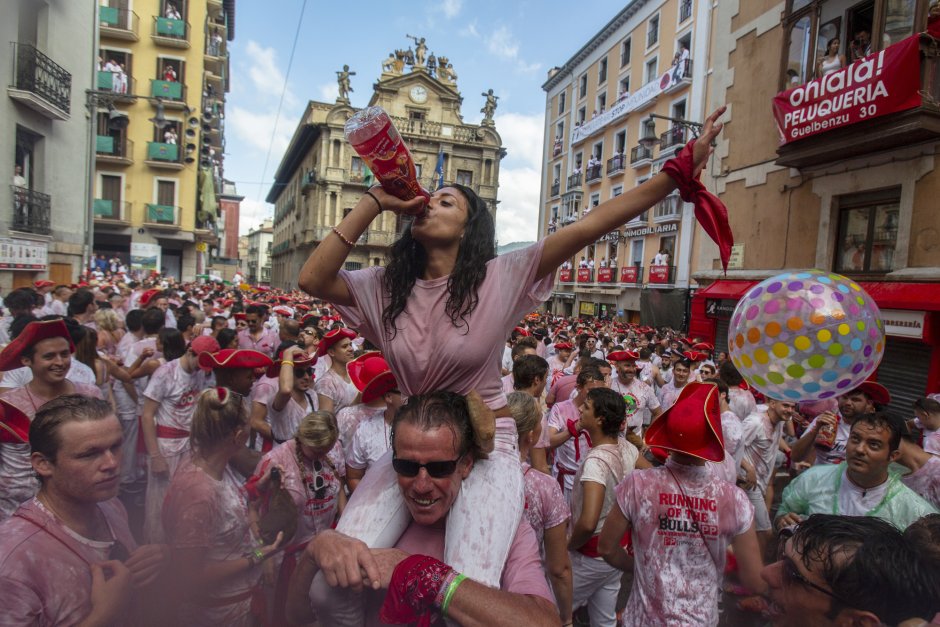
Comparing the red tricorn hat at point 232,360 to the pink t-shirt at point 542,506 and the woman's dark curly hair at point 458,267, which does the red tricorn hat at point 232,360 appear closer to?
the pink t-shirt at point 542,506

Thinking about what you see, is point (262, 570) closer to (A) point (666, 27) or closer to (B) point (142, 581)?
(B) point (142, 581)

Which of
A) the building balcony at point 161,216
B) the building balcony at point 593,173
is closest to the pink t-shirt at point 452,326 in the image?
the building balcony at point 161,216

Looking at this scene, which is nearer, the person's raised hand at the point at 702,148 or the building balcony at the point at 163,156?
the person's raised hand at the point at 702,148

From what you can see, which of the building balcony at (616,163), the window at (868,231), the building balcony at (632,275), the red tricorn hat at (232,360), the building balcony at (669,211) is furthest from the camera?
the building balcony at (616,163)

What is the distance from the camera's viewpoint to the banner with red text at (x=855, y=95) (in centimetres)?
985

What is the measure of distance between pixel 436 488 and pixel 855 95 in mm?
12956

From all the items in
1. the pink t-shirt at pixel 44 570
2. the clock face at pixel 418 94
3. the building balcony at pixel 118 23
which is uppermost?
the clock face at pixel 418 94

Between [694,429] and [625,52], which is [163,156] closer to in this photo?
[625,52]

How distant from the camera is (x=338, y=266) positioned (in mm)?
1915

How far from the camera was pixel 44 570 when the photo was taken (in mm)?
1665

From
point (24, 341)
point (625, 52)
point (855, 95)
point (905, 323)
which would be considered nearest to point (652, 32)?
Result: point (625, 52)

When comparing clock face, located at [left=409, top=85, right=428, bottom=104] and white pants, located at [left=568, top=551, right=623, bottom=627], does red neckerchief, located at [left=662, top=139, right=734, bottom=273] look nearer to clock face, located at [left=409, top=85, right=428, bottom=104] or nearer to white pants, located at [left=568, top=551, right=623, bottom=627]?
white pants, located at [left=568, top=551, right=623, bottom=627]

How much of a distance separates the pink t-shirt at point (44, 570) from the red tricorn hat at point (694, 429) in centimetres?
242

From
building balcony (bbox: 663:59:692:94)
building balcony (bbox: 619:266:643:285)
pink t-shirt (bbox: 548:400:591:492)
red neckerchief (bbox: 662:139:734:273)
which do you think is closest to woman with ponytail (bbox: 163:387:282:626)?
red neckerchief (bbox: 662:139:734:273)
